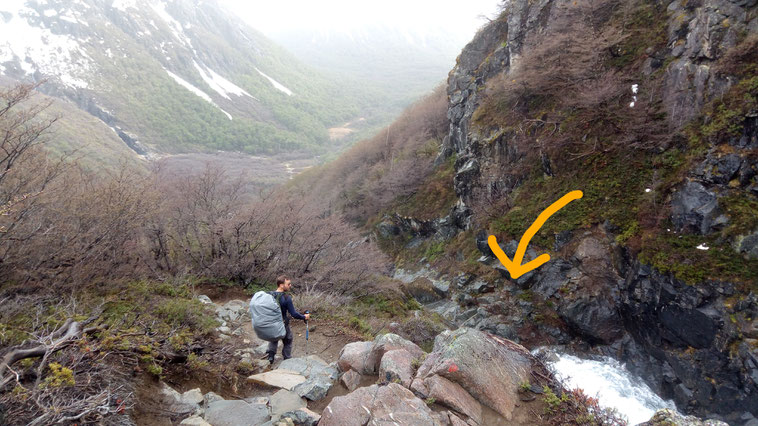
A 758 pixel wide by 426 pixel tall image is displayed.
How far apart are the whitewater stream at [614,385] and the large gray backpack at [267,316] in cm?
608

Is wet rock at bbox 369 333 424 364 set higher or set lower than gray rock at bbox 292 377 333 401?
higher

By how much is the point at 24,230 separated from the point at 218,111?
312ft

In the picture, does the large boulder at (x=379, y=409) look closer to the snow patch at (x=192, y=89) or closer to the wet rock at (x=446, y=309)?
the wet rock at (x=446, y=309)

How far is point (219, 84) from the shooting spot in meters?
107

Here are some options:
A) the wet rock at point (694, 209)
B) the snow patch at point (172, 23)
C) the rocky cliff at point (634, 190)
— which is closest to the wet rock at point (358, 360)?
the rocky cliff at point (634, 190)

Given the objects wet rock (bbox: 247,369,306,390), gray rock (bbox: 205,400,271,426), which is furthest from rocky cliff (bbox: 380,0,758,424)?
gray rock (bbox: 205,400,271,426)

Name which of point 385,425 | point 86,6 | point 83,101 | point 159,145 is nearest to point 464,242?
point 385,425

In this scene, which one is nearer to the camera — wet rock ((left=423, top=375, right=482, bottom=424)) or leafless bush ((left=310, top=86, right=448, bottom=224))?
wet rock ((left=423, top=375, right=482, bottom=424))

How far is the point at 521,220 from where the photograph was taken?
13477 mm

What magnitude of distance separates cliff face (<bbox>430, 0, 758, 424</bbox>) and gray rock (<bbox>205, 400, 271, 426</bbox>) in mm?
9162

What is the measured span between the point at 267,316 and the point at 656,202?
34.3 feet

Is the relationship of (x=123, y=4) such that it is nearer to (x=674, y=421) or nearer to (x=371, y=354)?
(x=371, y=354)

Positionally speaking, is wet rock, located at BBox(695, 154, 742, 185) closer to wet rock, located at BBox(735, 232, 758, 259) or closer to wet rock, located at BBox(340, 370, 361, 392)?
wet rock, located at BBox(735, 232, 758, 259)

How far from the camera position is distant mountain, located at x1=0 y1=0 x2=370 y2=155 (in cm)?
7556
